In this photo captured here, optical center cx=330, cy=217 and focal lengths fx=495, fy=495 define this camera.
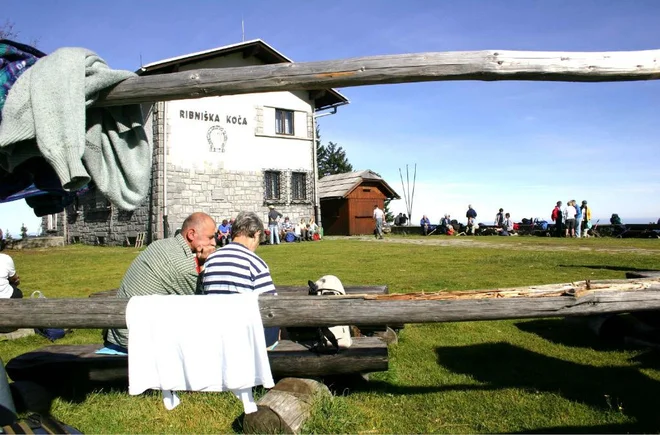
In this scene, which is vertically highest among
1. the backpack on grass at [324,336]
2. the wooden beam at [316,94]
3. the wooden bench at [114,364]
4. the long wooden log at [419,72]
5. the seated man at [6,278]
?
the wooden beam at [316,94]

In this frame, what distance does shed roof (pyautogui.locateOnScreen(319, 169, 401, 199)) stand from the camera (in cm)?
3143

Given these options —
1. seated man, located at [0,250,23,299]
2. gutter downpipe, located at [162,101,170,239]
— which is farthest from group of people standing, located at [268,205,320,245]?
seated man, located at [0,250,23,299]

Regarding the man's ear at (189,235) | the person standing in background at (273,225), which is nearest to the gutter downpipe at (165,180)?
the person standing in background at (273,225)

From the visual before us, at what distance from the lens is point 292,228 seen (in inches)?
995

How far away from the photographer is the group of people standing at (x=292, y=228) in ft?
77.6

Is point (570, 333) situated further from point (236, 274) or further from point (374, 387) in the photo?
point (236, 274)

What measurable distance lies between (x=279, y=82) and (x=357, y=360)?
7.76 feet

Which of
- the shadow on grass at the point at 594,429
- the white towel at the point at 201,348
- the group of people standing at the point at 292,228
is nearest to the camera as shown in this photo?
the white towel at the point at 201,348

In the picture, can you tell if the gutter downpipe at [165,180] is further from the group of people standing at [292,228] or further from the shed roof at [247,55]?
the group of people standing at [292,228]

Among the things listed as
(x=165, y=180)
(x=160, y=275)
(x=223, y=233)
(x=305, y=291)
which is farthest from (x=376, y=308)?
(x=165, y=180)

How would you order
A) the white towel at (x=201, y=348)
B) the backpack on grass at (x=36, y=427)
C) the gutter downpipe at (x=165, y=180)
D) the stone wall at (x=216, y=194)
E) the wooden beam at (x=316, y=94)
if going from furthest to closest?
the wooden beam at (x=316, y=94)
the stone wall at (x=216, y=194)
the gutter downpipe at (x=165, y=180)
the white towel at (x=201, y=348)
the backpack on grass at (x=36, y=427)

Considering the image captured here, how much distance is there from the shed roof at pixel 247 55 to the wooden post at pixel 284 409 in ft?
54.5

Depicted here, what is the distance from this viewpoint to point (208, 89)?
302 cm

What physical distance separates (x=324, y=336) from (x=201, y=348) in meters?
1.53
